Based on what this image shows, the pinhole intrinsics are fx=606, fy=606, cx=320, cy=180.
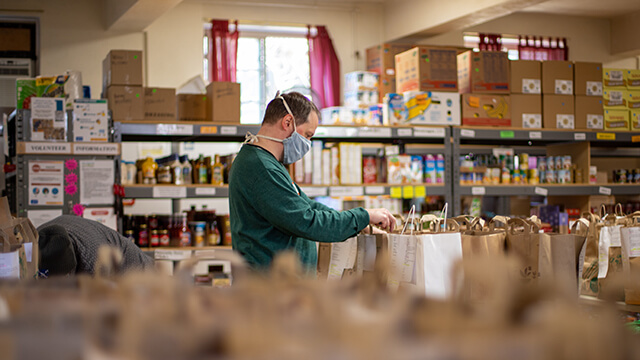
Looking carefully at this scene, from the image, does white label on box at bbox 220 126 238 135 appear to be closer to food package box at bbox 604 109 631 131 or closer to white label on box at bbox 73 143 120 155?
white label on box at bbox 73 143 120 155

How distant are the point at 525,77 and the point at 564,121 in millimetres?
585

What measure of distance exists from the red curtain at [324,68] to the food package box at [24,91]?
4543 millimetres

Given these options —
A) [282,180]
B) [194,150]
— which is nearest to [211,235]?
[282,180]

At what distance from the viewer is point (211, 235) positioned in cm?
491

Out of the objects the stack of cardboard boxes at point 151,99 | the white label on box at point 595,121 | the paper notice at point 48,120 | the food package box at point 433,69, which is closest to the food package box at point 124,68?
the stack of cardboard boxes at point 151,99

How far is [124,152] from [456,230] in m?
5.53

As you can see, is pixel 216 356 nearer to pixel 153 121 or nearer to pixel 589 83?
pixel 153 121

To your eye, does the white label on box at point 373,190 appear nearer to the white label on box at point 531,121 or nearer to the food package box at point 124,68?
the white label on box at point 531,121

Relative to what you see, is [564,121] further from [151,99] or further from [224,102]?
[151,99]

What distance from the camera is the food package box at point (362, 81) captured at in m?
7.35

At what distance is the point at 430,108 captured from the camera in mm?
5496

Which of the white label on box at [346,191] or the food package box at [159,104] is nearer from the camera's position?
the food package box at [159,104]

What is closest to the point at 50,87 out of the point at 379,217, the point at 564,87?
the point at 379,217

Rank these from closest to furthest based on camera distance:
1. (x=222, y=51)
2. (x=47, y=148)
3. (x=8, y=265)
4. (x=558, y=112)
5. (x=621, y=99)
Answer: (x=8, y=265) → (x=47, y=148) → (x=558, y=112) → (x=621, y=99) → (x=222, y=51)
